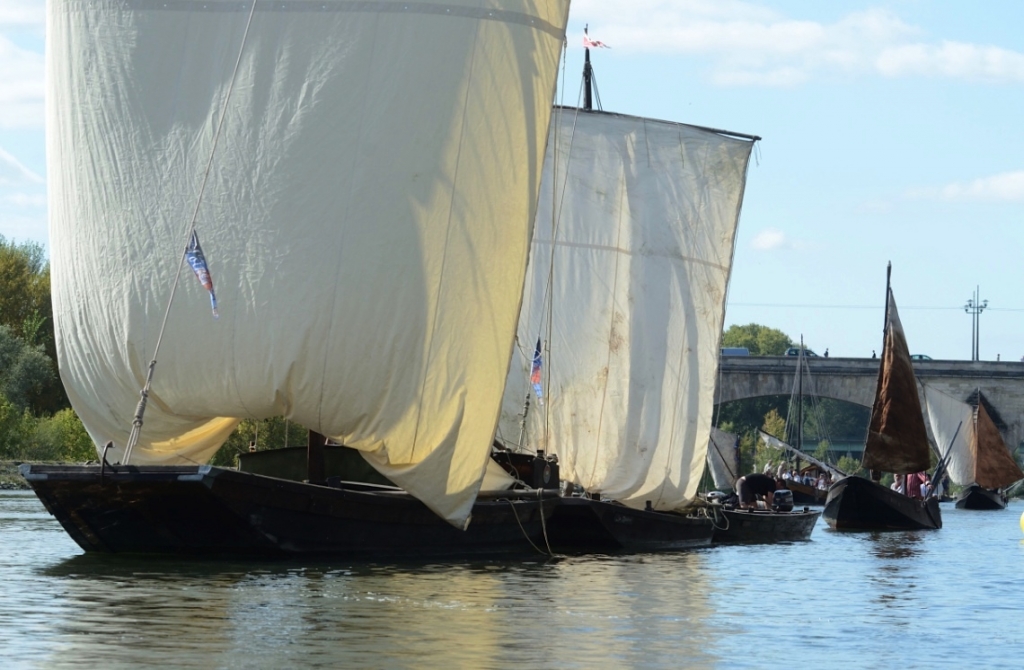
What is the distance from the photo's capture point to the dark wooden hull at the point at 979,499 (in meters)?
69.9

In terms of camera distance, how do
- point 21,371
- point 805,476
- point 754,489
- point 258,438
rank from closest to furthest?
1. point 754,489
2. point 258,438
3. point 21,371
4. point 805,476

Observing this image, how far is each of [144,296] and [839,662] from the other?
10.1m

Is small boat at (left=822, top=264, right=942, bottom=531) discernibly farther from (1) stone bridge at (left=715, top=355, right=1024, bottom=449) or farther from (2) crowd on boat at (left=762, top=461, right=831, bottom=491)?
(1) stone bridge at (left=715, top=355, right=1024, bottom=449)

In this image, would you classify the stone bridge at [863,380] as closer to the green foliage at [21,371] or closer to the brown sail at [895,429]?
the green foliage at [21,371]

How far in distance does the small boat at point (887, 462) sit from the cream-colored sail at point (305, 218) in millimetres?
24386

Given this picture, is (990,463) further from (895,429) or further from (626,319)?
(626,319)

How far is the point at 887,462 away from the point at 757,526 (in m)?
10.0

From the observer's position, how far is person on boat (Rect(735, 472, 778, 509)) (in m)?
39.5

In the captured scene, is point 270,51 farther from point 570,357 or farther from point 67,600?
point 570,357

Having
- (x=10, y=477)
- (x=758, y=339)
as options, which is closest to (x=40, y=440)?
(x=10, y=477)

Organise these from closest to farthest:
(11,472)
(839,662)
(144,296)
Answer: (839,662) < (144,296) < (11,472)

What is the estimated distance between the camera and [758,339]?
179 metres

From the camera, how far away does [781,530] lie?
36938 millimetres

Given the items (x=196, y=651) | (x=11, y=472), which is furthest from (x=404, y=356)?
(x=11, y=472)
